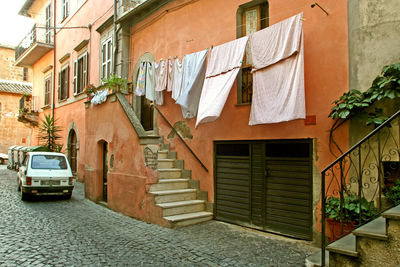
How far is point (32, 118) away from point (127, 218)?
17.2 meters

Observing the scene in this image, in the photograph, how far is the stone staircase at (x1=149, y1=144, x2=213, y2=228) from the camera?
274 inches

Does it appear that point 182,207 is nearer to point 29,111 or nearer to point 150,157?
point 150,157

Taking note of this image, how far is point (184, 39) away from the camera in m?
8.91

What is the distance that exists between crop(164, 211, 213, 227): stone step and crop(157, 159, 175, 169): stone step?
1.67m

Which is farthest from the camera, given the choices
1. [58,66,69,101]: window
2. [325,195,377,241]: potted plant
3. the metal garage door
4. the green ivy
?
[58,66,69,101]: window

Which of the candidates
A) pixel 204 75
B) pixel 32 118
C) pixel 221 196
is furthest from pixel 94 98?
pixel 32 118

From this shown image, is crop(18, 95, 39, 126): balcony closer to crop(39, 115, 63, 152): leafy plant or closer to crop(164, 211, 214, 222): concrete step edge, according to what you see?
crop(39, 115, 63, 152): leafy plant

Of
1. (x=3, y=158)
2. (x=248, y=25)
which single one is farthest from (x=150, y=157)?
(x=3, y=158)

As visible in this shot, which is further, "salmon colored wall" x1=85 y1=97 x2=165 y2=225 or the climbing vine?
"salmon colored wall" x1=85 y1=97 x2=165 y2=225

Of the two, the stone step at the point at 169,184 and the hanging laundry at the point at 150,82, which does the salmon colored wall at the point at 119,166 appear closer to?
the stone step at the point at 169,184

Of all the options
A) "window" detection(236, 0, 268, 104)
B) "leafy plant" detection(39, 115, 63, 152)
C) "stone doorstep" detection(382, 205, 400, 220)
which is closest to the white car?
"leafy plant" detection(39, 115, 63, 152)

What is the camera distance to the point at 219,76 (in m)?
6.90

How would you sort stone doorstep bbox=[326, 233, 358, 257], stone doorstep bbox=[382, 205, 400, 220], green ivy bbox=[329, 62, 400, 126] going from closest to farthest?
stone doorstep bbox=[382, 205, 400, 220]
stone doorstep bbox=[326, 233, 358, 257]
green ivy bbox=[329, 62, 400, 126]

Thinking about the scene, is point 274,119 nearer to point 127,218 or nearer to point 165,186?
point 165,186
